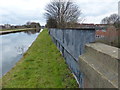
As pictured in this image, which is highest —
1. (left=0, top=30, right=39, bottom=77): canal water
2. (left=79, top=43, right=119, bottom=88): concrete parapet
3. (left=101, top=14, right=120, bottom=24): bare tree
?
(left=101, top=14, right=120, bottom=24): bare tree

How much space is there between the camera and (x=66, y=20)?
31578 millimetres

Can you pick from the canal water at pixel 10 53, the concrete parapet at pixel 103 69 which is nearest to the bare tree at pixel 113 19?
the concrete parapet at pixel 103 69

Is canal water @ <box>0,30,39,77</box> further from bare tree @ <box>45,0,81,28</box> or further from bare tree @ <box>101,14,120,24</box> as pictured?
bare tree @ <box>45,0,81,28</box>

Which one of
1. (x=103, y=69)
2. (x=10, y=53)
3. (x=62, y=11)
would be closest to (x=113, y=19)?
(x=62, y=11)

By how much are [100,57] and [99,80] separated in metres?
0.35

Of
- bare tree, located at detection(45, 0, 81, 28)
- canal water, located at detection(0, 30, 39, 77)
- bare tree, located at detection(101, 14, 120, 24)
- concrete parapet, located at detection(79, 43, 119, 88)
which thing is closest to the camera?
concrete parapet, located at detection(79, 43, 119, 88)

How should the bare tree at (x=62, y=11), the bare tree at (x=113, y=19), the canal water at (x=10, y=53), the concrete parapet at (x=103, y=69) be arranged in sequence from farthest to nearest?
the bare tree at (x=62, y=11)
the canal water at (x=10, y=53)
the bare tree at (x=113, y=19)
the concrete parapet at (x=103, y=69)

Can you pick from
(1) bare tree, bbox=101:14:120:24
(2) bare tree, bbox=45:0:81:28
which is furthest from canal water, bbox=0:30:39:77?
(2) bare tree, bbox=45:0:81:28

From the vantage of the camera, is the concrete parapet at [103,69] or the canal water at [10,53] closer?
the concrete parapet at [103,69]

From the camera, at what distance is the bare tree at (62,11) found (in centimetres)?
3195

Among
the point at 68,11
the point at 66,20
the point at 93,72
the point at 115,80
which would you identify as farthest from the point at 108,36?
the point at 68,11

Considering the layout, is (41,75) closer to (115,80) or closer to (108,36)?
(108,36)

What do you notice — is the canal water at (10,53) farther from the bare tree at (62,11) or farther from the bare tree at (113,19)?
the bare tree at (62,11)

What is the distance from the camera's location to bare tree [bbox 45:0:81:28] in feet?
105
